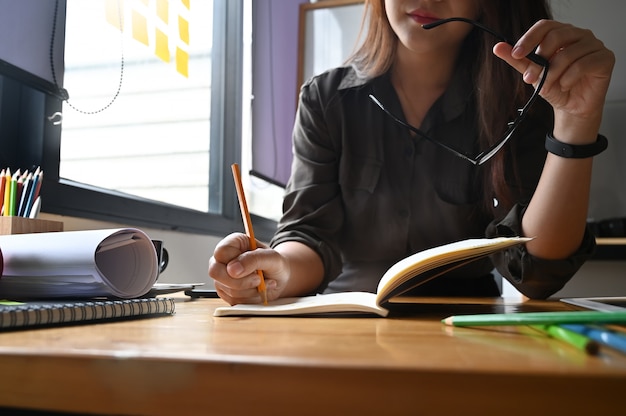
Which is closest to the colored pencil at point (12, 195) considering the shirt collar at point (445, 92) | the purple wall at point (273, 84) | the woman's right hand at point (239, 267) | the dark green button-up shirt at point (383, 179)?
the woman's right hand at point (239, 267)

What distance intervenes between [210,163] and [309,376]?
1662mm

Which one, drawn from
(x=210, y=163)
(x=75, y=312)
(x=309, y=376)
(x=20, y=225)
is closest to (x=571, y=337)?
(x=309, y=376)

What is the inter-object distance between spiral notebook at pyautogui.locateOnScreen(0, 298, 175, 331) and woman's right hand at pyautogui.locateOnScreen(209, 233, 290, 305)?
3.3 inches

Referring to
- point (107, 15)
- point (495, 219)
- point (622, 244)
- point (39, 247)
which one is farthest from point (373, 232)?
point (622, 244)

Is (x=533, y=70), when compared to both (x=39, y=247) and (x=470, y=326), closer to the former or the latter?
(x=470, y=326)

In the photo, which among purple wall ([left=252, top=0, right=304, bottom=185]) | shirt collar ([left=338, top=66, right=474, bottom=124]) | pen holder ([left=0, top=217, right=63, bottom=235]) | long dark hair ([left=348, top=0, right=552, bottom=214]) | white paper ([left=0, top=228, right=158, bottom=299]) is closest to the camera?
white paper ([left=0, top=228, right=158, bottom=299])

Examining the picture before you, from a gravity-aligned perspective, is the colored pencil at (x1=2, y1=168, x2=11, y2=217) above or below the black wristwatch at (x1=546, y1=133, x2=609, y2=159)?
below

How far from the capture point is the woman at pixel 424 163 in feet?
2.69

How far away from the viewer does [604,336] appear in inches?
10.9

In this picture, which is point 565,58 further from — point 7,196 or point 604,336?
point 7,196

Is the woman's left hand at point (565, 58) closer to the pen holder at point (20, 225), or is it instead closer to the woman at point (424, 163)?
the woman at point (424, 163)

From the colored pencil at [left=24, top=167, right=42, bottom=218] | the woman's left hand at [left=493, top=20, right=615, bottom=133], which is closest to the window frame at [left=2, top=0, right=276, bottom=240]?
the colored pencil at [left=24, top=167, right=42, bottom=218]

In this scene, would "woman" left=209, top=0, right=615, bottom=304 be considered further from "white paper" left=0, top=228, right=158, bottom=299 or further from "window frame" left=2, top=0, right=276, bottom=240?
"window frame" left=2, top=0, right=276, bottom=240

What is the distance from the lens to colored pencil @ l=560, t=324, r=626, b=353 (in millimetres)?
262
